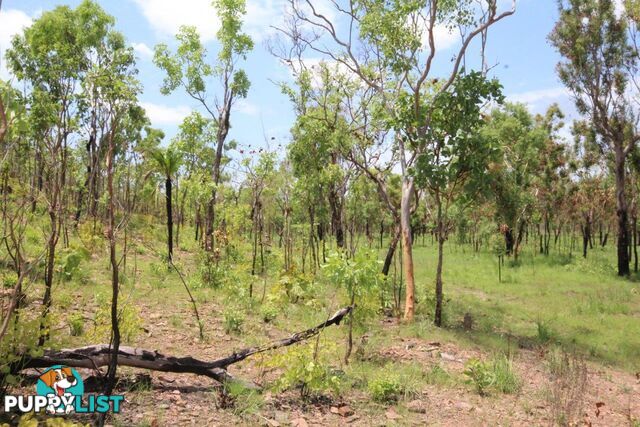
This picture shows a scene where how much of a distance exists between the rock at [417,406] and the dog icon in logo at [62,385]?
3.66 meters

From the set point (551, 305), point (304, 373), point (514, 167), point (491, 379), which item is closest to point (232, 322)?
point (304, 373)

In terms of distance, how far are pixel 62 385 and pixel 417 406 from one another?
3.94m

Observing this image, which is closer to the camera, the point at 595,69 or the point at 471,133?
the point at 471,133

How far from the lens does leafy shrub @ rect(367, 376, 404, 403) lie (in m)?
5.71

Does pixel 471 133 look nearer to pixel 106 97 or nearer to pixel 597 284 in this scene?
pixel 106 97

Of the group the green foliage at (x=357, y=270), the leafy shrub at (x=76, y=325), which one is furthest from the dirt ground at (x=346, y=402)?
the green foliage at (x=357, y=270)

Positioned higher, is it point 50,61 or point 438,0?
point 50,61

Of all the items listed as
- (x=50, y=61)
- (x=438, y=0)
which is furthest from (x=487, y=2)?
(x=50, y=61)

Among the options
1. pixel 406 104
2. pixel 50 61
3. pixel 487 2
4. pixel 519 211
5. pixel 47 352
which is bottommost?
pixel 47 352

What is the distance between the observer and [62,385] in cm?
444

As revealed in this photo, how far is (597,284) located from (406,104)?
12.5m

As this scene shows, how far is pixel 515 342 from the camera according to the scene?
978 centimetres

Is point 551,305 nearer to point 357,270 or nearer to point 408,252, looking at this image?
point 408,252

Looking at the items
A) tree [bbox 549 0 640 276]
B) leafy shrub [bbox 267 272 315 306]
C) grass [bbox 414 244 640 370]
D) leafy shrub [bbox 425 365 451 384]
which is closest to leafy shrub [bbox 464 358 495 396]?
leafy shrub [bbox 425 365 451 384]
